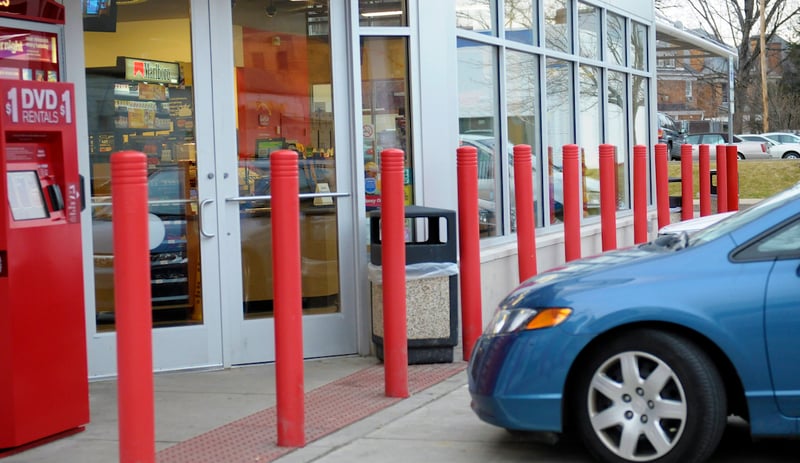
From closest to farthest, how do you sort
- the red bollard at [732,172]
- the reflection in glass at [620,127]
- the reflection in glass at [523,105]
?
the reflection in glass at [523,105], the reflection in glass at [620,127], the red bollard at [732,172]

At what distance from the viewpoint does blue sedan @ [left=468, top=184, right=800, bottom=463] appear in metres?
4.67

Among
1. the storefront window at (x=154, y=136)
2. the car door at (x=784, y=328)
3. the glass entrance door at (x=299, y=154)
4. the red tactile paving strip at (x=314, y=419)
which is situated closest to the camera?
the car door at (x=784, y=328)

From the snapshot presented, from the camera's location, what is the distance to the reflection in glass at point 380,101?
8.35 meters

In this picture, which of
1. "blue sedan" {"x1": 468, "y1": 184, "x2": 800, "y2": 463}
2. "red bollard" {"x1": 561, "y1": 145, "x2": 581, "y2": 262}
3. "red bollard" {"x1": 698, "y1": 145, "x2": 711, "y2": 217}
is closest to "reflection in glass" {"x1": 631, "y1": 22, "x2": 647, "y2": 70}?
"red bollard" {"x1": 698, "y1": 145, "x2": 711, "y2": 217}

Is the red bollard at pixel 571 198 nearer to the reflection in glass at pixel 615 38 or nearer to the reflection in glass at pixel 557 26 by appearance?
the reflection in glass at pixel 557 26

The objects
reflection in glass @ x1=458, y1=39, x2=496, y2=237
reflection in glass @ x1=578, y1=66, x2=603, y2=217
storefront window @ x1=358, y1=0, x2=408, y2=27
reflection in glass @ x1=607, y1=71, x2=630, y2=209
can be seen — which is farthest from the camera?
reflection in glass @ x1=607, y1=71, x2=630, y2=209

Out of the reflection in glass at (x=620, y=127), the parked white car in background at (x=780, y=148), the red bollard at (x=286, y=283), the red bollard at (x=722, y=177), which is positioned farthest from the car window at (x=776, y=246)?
the parked white car in background at (x=780, y=148)

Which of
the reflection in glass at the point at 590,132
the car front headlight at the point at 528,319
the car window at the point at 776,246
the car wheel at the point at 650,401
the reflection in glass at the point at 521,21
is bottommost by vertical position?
the car wheel at the point at 650,401

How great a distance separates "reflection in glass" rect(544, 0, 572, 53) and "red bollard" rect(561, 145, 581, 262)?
2386 millimetres

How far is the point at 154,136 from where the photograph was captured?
7.61 meters

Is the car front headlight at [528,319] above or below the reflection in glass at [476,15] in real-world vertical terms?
below

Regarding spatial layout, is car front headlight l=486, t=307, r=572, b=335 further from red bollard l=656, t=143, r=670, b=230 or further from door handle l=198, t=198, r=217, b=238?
red bollard l=656, t=143, r=670, b=230

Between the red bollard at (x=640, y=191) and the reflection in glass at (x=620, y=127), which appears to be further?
the reflection in glass at (x=620, y=127)

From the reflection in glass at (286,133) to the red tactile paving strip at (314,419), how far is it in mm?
971
